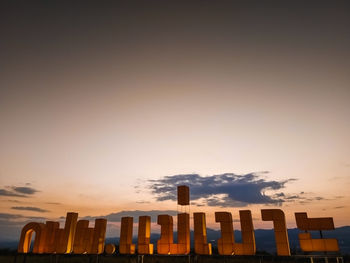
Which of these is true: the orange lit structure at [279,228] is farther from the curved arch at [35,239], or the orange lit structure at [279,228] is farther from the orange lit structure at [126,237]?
the curved arch at [35,239]

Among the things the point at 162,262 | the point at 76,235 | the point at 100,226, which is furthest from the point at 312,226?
the point at 162,262

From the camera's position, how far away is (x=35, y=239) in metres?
19.2

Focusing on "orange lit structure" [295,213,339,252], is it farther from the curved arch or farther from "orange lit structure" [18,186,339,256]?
the curved arch

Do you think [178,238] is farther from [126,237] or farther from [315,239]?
[315,239]

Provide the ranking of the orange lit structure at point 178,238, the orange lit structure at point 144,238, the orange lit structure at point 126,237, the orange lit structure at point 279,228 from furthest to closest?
1. the orange lit structure at point 126,237
2. the orange lit structure at point 144,238
3. the orange lit structure at point 279,228
4. the orange lit structure at point 178,238

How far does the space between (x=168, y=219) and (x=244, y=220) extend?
4.53 metres

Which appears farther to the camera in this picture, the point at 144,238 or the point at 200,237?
the point at 144,238

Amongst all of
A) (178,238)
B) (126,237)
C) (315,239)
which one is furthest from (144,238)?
(315,239)

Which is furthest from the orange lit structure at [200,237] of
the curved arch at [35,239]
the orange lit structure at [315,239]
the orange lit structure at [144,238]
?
the curved arch at [35,239]

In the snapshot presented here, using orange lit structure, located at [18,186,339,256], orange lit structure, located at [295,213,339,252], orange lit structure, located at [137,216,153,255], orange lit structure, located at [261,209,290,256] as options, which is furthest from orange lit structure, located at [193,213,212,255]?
orange lit structure, located at [295,213,339,252]

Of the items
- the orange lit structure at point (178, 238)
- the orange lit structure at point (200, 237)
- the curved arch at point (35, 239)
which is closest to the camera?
the orange lit structure at point (178, 238)

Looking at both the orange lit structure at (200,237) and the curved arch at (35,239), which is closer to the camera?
the orange lit structure at (200,237)

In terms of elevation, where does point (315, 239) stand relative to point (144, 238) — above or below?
below

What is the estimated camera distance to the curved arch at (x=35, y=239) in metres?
19.1
